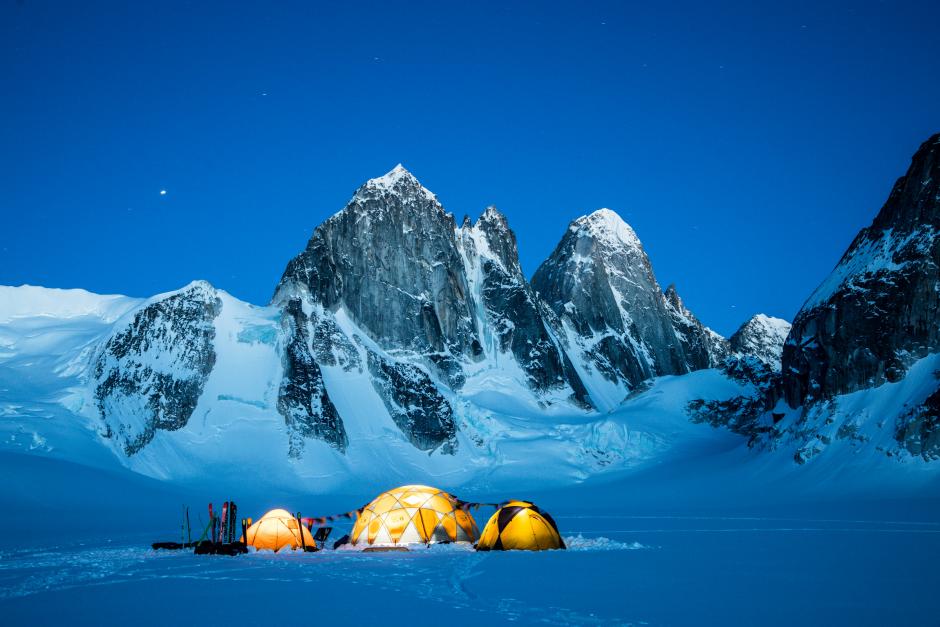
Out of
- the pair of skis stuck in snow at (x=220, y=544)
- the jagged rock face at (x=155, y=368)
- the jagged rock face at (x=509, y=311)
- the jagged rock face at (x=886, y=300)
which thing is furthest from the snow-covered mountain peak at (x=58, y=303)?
the jagged rock face at (x=886, y=300)

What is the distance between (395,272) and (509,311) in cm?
3080

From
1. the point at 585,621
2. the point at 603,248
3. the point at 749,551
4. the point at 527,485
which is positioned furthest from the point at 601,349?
the point at 585,621

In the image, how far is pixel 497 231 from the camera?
17525 cm

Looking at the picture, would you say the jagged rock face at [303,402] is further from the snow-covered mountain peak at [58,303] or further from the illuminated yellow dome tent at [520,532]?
the illuminated yellow dome tent at [520,532]

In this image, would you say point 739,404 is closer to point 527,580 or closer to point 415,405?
point 415,405

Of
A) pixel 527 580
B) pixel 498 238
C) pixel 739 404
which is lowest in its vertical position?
pixel 527 580

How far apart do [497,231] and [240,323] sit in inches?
3131

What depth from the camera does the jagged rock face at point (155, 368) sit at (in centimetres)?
8656

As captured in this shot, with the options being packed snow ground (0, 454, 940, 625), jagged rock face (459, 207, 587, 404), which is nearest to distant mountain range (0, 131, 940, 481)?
jagged rock face (459, 207, 587, 404)

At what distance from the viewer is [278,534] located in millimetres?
30016

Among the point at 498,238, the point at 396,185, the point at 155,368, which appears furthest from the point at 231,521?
the point at 498,238

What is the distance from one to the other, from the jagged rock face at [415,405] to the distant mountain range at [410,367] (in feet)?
1.04

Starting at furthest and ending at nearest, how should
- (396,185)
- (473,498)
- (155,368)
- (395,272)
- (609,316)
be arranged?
(609,316) < (396,185) < (395,272) < (155,368) < (473,498)

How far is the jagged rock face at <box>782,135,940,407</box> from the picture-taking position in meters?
78.8
